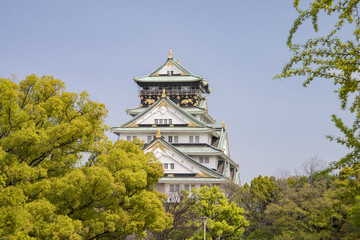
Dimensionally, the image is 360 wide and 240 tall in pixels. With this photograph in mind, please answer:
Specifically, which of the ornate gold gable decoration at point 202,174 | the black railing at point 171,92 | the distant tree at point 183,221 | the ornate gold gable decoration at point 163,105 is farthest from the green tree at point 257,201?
the black railing at point 171,92

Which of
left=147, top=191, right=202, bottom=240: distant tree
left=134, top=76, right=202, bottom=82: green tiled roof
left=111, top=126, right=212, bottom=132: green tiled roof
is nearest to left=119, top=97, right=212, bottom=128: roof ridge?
left=111, top=126, right=212, bottom=132: green tiled roof

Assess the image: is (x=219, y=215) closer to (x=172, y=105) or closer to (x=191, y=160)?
(x=191, y=160)

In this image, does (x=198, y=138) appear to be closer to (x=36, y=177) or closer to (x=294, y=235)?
(x=294, y=235)

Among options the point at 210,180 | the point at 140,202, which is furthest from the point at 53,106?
the point at 210,180

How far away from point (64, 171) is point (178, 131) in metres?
33.4

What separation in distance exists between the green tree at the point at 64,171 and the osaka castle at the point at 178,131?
2191 centimetres

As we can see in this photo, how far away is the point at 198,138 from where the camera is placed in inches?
2087

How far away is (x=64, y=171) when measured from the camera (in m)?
19.6

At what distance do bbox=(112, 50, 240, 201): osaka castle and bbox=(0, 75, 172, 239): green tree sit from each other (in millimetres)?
21912

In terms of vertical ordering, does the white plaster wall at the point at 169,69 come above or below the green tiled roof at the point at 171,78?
above

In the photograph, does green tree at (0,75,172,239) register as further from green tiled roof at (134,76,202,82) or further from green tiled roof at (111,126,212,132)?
green tiled roof at (134,76,202,82)

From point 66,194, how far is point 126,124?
117ft

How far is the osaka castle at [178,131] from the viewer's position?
1891 inches

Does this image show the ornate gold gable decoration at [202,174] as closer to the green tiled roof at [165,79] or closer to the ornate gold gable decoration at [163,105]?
the ornate gold gable decoration at [163,105]
